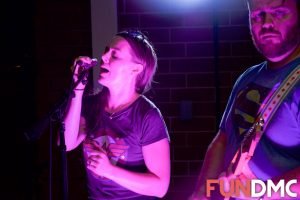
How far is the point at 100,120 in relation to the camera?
210 cm

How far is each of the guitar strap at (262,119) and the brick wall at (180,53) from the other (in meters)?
1.05

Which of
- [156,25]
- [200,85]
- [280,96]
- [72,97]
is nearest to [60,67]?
[156,25]

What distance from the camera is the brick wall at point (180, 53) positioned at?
3.05m

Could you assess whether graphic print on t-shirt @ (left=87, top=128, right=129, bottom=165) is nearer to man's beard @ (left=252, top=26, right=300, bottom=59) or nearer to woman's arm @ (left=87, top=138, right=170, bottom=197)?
woman's arm @ (left=87, top=138, right=170, bottom=197)

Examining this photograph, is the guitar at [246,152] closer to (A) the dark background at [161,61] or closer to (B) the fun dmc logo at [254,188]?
(B) the fun dmc logo at [254,188]

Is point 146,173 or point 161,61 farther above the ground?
point 161,61

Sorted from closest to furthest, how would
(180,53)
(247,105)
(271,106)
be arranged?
(271,106), (247,105), (180,53)

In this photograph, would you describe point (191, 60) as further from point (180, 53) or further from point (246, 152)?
point (246, 152)

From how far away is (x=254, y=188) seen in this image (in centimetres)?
188

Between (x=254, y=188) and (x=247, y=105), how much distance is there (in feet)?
1.24

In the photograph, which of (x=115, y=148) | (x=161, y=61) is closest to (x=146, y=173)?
(x=115, y=148)

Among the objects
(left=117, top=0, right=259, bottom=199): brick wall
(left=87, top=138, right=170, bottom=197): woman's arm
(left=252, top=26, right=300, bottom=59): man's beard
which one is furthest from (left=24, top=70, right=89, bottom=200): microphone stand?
(left=117, top=0, right=259, bottom=199): brick wall

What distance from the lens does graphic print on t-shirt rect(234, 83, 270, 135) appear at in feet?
6.21

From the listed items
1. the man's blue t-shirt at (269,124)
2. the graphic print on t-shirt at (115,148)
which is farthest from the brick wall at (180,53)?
the graphic print on t-shirt at (115,148)
